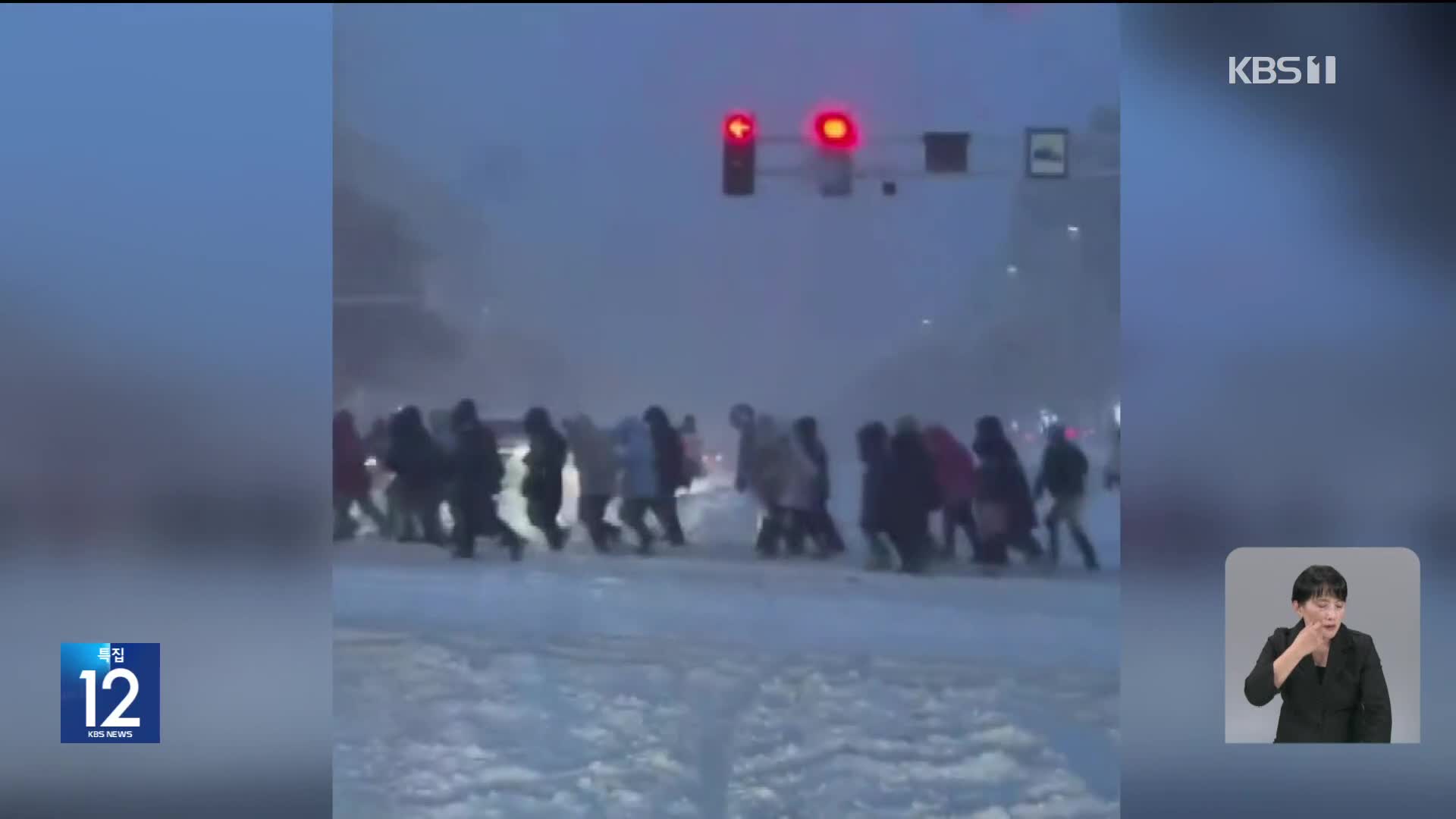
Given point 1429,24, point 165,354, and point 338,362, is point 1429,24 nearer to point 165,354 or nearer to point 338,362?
point 338,362

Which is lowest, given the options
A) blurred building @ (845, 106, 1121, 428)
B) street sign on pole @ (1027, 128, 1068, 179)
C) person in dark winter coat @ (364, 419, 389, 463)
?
person in dark winter coat @ (364, 419, 389, 463)

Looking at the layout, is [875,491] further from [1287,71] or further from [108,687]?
[108,687]

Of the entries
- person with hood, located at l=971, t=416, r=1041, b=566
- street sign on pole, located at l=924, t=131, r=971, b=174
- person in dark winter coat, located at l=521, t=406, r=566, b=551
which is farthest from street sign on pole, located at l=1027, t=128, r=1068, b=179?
person in dark winter coat, located at l=521, t=406, r=566, b=551

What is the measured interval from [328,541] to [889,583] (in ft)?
5.13

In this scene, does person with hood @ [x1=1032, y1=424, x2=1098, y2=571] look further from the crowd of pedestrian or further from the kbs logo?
the kbs logo

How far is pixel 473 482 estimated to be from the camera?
115 inches

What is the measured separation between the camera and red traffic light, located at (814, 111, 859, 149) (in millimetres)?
2822

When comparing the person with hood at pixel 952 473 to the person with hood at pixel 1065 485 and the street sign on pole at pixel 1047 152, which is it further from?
the street sign on pole at pixel 1047 152

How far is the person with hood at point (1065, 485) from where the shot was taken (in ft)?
9.23

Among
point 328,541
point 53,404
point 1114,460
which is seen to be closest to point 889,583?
point 1114,460

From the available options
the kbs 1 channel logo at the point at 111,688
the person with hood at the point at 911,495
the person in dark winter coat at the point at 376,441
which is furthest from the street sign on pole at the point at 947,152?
the kbs 1 channel logo at the point at 111,688

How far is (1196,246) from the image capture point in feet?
9.19

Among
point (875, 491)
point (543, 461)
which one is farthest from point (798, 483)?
point (543, 461)

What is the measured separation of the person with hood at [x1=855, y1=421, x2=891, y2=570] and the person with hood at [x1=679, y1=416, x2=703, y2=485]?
1.43ft
